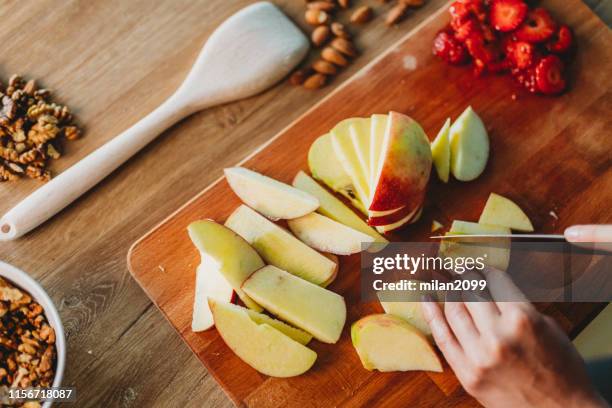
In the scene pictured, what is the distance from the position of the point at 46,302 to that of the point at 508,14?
1233 millimetres

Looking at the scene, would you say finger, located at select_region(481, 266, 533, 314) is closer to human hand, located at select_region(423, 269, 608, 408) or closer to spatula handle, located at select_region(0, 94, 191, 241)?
human hand, located at select_region(423, 269, 608, 408)

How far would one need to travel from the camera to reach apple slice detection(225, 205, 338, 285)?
55.0 inches

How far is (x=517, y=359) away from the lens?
124 centimetres

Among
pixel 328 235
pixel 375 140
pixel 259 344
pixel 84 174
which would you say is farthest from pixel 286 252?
pixel 84 174

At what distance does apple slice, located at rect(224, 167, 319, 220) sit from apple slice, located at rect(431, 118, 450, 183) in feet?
0.98

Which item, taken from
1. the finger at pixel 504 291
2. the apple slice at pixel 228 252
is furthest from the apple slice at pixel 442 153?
the apple slice at pixel 228 252

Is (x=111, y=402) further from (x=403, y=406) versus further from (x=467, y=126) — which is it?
(x=467, y=126)

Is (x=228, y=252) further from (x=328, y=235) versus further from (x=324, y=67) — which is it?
(x=324, y=67)

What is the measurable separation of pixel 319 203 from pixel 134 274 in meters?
0.46

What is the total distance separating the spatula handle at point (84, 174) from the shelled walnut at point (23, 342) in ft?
0.65

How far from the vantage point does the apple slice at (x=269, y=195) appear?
1.41 metres

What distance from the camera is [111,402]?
57.8 inches

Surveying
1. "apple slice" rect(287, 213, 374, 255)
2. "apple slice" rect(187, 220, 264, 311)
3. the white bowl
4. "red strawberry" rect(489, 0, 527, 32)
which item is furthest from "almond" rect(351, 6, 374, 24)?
the white bowl

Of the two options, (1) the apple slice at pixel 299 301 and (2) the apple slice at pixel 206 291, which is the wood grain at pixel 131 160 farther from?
(1) the apple slice at pixel 299 301
